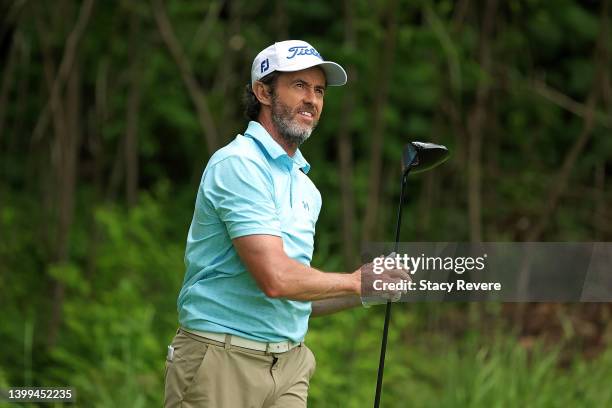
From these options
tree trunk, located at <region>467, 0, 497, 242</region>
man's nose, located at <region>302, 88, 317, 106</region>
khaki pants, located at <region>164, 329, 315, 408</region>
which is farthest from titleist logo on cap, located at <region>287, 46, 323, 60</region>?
tree trunk, located at <region>467, 0, 497, 242</region>

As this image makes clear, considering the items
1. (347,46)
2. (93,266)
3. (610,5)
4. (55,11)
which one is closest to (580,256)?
(347,46)

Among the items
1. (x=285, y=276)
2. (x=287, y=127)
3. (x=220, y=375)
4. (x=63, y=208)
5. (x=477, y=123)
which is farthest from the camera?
(x=477, y=123)

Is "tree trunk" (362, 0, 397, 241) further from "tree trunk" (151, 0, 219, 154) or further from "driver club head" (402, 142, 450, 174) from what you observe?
"driver club head" (402, 142, 450, 174)

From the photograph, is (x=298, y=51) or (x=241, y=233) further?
(x=298, y=51)

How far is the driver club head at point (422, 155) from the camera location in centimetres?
352

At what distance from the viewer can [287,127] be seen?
3.78 metres

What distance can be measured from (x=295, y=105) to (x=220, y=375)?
90 cm

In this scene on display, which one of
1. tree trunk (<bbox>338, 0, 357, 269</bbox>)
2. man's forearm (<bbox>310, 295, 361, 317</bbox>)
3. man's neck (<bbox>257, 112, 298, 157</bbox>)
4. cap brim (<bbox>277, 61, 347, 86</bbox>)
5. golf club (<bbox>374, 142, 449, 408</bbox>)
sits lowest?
man's forearm (<bbox>310, 295, 361, 317</bbox>)

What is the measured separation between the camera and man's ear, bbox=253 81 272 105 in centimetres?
383

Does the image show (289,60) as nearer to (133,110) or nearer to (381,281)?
(381,281)

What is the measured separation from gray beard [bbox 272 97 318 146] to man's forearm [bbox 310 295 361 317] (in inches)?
22.1

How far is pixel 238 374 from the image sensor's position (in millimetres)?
3564

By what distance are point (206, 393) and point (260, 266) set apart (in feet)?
1.58

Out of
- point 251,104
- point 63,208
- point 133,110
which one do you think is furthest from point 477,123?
point 251,104
